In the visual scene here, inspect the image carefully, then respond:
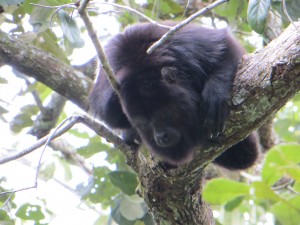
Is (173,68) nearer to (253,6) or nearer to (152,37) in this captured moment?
(152,37)

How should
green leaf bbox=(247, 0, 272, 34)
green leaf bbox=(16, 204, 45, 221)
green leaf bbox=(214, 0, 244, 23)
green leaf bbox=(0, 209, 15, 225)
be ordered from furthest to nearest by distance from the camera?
green leaf bbox=(214, 0, 244, 23)
green leaf bbox=(16, 204, 45, 221)
green leaf bbox=(0, 209, 15, 225)
green leaf bbox=(247, 0, 272, 34)

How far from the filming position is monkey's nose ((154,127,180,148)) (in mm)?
2160

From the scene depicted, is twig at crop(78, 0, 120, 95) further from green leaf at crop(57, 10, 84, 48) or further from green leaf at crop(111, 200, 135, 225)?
green leaf at crop(111, 200, 135, 225)

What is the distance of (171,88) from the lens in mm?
2232

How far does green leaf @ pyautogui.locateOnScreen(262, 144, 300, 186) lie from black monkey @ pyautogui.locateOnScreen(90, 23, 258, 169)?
1.36 meters

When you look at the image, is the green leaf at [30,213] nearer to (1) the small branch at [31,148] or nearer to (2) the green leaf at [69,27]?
(1) the small branch at [31,148]

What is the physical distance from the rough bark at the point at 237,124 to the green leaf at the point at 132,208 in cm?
78

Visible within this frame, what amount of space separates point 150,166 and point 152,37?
0.63 meters

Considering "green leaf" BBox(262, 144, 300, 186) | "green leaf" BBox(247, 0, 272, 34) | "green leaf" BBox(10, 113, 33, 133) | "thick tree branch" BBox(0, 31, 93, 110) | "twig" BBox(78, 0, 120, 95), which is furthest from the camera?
"green leaf" BBox(10, 113, 33, 133)

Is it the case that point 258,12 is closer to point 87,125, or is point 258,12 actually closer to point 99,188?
point 87,125

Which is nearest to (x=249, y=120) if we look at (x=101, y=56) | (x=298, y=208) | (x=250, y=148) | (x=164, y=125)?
(x=164, y=125)

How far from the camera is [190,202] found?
2.20m

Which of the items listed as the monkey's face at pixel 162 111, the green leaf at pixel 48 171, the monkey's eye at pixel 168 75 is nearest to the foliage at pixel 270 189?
the monkey's face at pixel 162 111

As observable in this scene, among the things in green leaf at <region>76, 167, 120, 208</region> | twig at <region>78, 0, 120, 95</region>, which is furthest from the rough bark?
green leaf at <region>76, 167, 120, 208</region>
